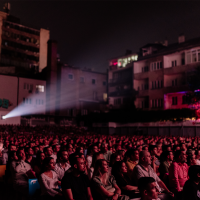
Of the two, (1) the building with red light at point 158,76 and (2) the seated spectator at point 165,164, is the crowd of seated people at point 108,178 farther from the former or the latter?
(1) the building with red light at point 158,76

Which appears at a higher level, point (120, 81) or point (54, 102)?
point (120, 81)

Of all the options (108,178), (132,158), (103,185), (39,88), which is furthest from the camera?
(39,88)

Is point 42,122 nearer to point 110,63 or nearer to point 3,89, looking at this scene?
point 3,89

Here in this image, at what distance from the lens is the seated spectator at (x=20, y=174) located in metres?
7.21

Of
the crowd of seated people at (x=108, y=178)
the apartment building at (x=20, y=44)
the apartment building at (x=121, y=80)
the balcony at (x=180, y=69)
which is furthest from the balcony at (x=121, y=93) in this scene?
the crowd of seated people at (x=108, y=178)

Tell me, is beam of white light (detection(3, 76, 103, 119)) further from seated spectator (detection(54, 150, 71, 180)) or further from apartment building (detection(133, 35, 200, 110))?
seated spectator (detection(54, 150, 71, 180))

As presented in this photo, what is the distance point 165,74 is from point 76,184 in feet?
128

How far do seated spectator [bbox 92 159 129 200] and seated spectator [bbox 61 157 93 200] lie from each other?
0.57 feet

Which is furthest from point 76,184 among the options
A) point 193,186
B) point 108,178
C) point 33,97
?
point 33,97

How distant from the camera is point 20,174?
7457mm

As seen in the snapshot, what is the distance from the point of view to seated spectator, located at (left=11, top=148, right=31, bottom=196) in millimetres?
7210

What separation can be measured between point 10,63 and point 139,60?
32.0 metres

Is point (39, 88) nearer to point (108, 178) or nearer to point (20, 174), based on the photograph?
point (20, 174)

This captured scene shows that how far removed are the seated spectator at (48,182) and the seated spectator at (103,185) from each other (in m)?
1.00
